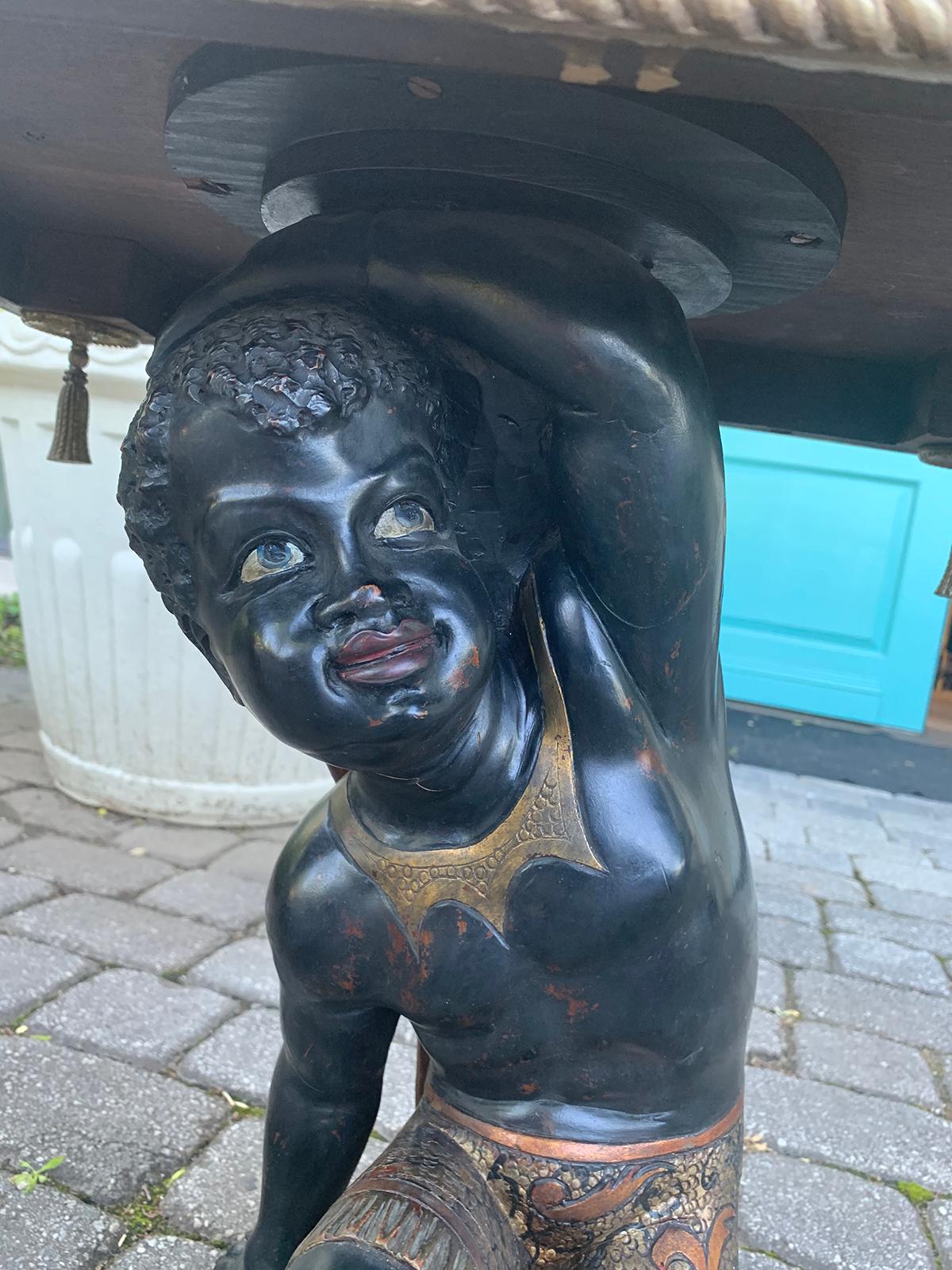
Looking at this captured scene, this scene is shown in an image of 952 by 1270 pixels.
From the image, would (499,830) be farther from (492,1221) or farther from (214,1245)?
(214,1245)

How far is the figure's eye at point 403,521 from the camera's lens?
0.62 m

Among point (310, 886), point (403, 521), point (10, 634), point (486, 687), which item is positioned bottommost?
point (10, 634)

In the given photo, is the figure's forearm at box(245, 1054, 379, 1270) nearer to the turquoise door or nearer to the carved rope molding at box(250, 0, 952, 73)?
the carved rope molding at box(250, 0, 952, 73)

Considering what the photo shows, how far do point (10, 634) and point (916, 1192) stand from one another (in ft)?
13.5

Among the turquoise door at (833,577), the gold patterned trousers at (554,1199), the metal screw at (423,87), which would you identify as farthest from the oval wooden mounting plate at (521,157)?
the turquoise door at (833,577)

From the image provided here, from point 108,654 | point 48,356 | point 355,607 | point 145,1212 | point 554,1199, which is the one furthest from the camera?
point 108,654

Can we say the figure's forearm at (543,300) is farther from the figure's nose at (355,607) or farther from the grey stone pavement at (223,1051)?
the grey stone pavement at (223,1051)

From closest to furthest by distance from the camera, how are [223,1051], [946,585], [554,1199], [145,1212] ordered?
1. [554,1199]
2. [946,585]
3. [145,1212]
4. [223,1051]

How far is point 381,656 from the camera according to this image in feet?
1.95

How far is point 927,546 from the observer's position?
3543mm

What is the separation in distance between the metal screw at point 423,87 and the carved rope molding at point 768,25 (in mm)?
117

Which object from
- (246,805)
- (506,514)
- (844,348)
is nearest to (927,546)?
(246,805)

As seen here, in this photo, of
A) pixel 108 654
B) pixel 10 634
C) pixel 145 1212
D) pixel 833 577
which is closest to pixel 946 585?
pixel 145 1212

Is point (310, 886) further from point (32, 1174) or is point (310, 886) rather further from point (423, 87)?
point (32, 1174)
